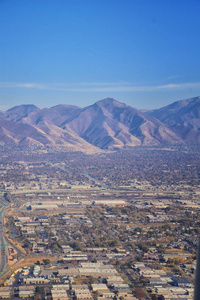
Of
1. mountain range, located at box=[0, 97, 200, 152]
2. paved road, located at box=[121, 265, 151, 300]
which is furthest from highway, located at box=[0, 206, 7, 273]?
mountain range, located at box=[0, 97, 200, 152]

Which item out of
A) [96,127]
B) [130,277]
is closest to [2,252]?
[130,277]

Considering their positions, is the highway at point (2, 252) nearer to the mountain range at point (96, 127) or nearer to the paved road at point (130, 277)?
the paved road at point (130, 277)

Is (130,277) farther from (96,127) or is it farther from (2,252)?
(96,127)

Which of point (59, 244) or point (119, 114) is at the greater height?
point (119, 114)

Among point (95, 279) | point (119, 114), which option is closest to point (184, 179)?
point (95, 279)

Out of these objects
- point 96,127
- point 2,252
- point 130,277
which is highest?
point 96,127

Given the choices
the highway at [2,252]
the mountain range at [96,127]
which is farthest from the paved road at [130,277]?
the mountain range at [96,127]

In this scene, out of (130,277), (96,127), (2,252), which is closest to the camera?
(130,277)

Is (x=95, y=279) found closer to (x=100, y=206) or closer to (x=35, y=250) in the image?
(x=35, y=250)

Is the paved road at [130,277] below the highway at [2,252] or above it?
below
